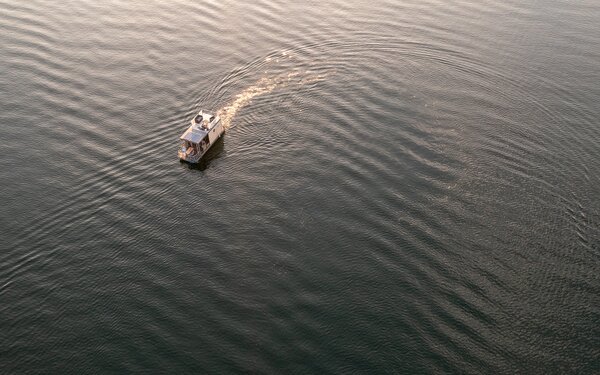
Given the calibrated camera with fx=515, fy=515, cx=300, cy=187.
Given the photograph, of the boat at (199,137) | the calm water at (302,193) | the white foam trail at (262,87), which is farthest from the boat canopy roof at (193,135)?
the white foam trail at (262,87)

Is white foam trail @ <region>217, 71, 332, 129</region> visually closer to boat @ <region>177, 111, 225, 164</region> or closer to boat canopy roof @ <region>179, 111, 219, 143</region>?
boat @ <region>177, 111, 225, 164</region>

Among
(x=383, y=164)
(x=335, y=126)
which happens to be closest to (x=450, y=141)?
(x=383, y=164)

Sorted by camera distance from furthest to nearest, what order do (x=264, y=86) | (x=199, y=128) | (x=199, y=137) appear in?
(x=264, y=86) → (x=199, y=128) → (x=199, y=137)

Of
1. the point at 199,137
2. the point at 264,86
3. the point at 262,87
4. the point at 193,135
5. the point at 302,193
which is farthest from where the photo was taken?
the point at 264,86

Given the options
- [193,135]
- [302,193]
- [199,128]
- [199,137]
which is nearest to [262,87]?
[199,128]

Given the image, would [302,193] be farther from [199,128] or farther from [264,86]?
[264,86]
